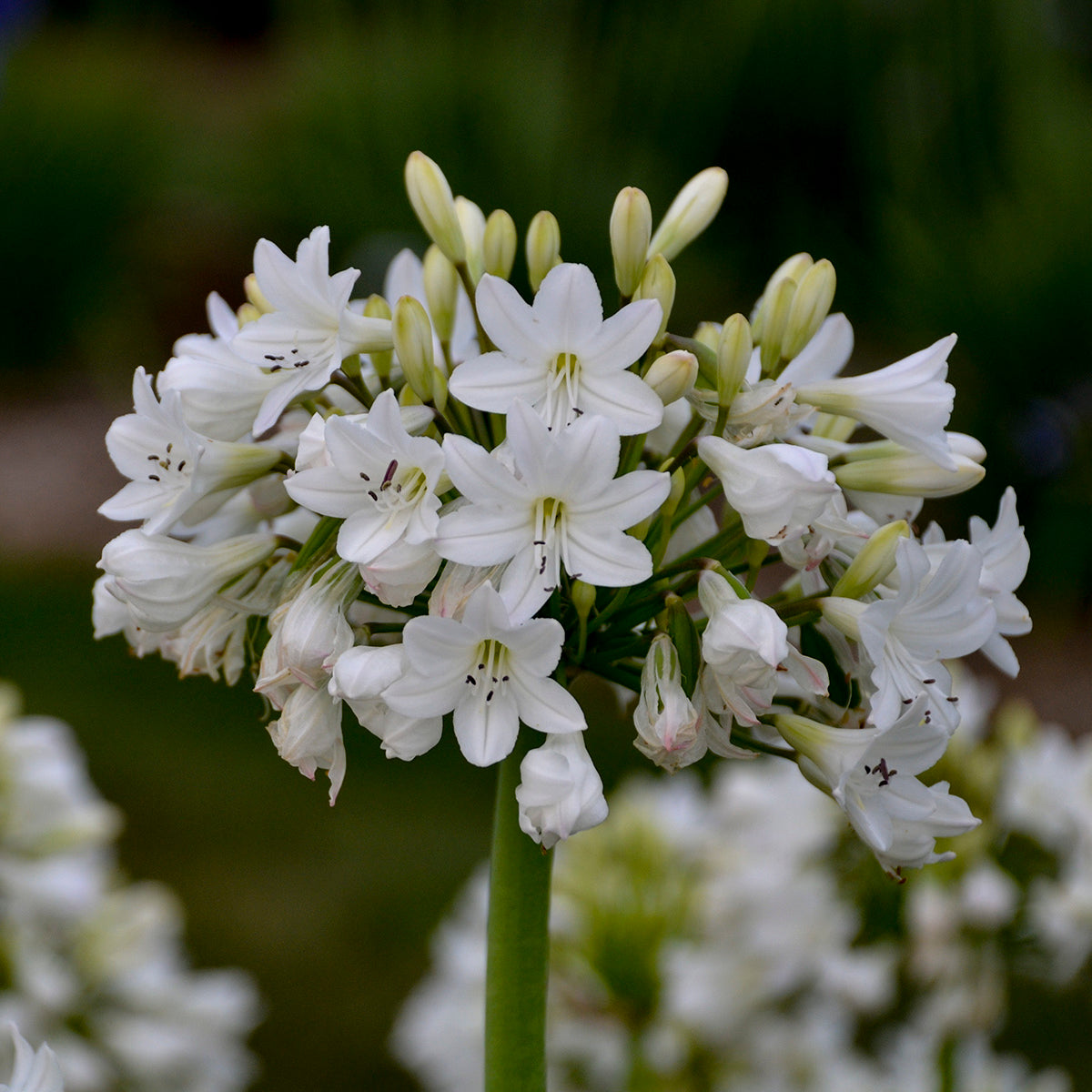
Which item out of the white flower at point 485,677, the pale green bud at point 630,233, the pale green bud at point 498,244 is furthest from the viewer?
the pale green bud at point 498,244

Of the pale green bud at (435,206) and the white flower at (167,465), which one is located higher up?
the pale green bud at (435,206)

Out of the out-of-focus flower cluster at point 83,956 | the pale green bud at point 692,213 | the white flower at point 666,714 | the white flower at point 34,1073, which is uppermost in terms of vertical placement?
the pale green bud at point 692,213

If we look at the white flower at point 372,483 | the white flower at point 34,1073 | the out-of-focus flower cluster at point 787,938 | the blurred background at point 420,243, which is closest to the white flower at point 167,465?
the white flower at point 372,483

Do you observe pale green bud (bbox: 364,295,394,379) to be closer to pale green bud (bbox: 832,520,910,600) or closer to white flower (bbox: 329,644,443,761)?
white flower (bbox: 329,644,443,761)

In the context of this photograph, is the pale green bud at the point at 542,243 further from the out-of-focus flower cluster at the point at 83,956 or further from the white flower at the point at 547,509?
the out-of-focus flower cluster at the point at 83,956

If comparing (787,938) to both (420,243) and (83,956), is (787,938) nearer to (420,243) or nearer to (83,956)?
(83,956)

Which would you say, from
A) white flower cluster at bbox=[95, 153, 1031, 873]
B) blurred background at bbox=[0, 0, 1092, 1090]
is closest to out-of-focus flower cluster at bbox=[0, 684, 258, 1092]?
white flower cluster at bbox=[95, 153, 1031, 873]
